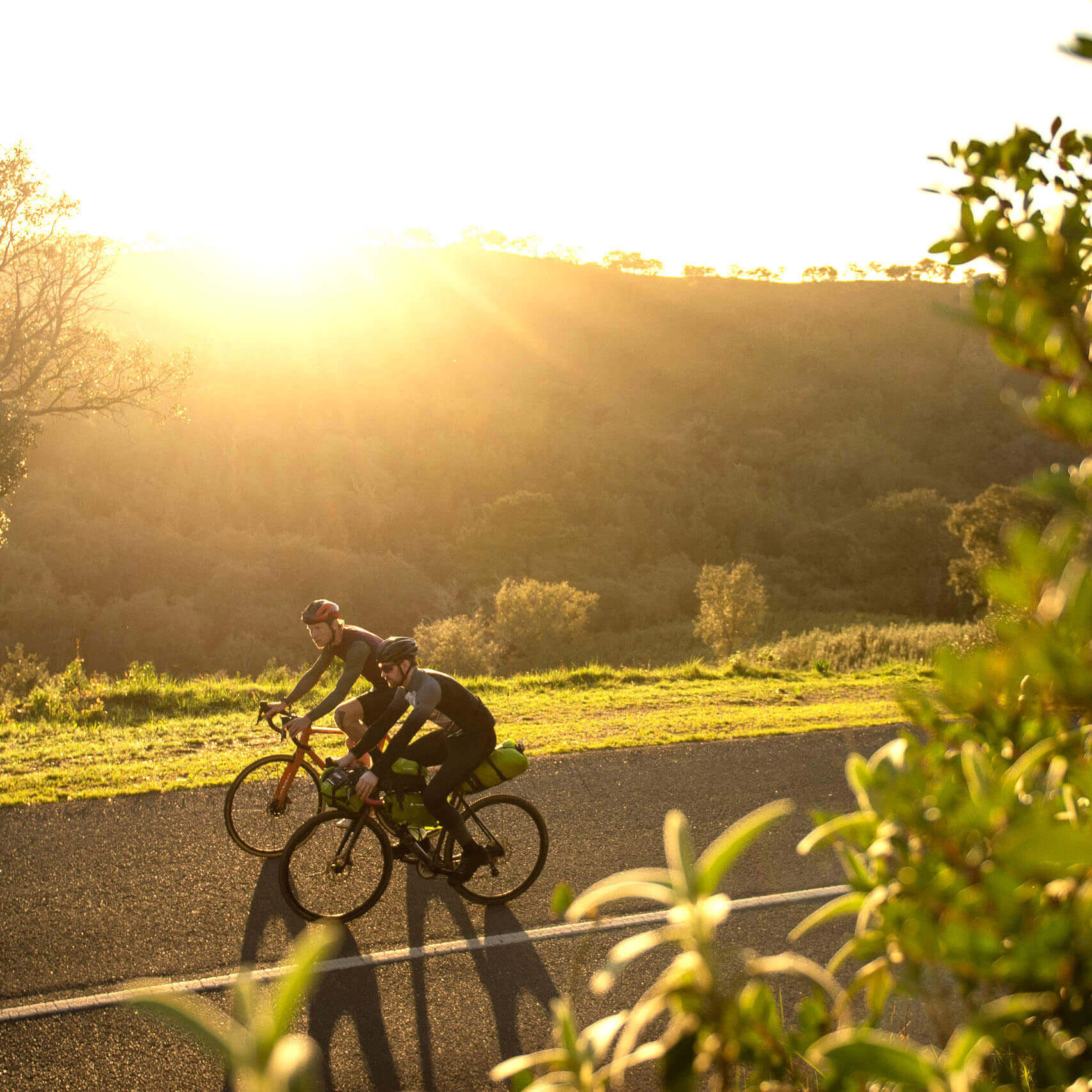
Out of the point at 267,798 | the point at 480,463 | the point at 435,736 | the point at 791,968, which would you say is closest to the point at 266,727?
the point at 267,798

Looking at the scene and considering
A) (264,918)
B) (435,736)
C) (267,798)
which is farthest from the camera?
(267,798)

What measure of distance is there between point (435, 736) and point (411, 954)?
144cm

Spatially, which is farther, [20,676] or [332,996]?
[20,676]

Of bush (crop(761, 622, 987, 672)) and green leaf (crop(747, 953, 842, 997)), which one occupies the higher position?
green leaf (crop(747, 953, 842, 997))

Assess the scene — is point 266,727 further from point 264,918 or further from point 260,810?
point 264,918

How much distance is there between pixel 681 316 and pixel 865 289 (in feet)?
73.9

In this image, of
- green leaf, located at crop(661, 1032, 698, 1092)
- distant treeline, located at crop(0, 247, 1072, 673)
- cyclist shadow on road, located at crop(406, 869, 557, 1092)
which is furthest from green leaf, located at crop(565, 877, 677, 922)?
distant treeline, located at crop(0, 247, 1072, 673)

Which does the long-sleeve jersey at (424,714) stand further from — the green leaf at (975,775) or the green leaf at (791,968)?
the green leaf at (975,775)

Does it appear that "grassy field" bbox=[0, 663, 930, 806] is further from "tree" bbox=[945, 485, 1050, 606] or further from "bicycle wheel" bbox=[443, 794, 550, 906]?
"tree" bbox=[945, 485, 1050, 606]

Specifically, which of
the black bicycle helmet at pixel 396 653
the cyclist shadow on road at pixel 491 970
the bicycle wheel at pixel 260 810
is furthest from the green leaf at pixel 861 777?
the bicycle wheel at pixel 260 810

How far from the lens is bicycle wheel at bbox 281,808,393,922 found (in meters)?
6.55

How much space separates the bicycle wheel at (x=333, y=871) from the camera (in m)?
6.55

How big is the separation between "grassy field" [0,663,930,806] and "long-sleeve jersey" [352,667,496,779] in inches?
57.9

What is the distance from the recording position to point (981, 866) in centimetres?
113
